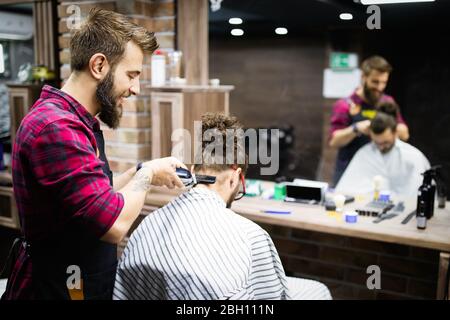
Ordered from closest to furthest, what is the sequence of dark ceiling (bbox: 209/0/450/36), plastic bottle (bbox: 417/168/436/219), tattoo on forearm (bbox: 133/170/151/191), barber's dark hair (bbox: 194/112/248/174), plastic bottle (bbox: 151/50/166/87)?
tattoo on forearm (bbox: 133/170/151/191), barber's dark hair (bbox: 194/112/248/174), plastic bottle (bbox: 417/168/436/219), plastic bottle (bbox: 151/50/166/87), dark ceiling (bbox: 209/0/450/36)

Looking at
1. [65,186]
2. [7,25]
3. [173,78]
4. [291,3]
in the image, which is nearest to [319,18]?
[291,3]

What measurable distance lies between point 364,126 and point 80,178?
2.48 meters

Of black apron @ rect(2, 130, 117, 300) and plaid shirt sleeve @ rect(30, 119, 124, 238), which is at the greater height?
plaid shirt sleeve @ rect(30, 119, 124, 238)

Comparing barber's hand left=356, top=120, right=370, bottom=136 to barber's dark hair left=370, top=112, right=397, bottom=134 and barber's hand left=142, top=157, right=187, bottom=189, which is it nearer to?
barber's dark hair left=370, top=112, right=397, bottom=134

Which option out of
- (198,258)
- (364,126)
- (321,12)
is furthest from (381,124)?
(198,258)

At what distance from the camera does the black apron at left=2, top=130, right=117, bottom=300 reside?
4.31ft

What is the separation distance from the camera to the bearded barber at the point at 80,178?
116 centimetres

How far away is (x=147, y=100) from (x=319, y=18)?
8.37ft

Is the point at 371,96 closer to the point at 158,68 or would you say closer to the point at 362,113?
the point at 362,113

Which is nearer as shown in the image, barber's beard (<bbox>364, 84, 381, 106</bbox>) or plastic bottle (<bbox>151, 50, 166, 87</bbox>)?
plastic bottle (<bbox>151, 50, 166, 87</bbox>)

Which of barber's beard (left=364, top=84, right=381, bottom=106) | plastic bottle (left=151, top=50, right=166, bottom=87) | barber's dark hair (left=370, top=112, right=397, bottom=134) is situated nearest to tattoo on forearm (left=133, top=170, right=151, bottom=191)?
plastic bottle (left=151, top=50, right=166, bottom=87)

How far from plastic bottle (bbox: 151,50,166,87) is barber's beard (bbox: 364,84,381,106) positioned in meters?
1.57

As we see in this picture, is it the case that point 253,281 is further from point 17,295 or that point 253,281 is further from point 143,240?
point 17,295
